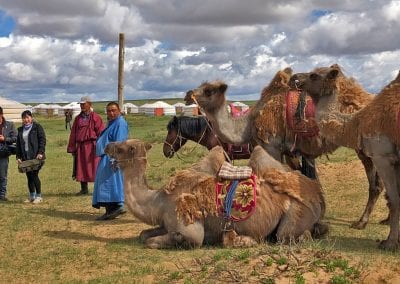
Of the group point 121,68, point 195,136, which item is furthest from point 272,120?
point 121,68

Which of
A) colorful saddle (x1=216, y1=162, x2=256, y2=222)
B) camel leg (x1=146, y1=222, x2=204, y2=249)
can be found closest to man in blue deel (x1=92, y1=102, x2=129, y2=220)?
camel leg (x1=146, y1=222, x2=204, y2=249)

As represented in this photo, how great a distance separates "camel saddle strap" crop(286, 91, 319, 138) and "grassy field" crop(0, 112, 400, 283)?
57.5 inches

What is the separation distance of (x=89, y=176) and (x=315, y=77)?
5.61 meters

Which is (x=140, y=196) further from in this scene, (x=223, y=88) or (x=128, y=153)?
(x=223, y=88)

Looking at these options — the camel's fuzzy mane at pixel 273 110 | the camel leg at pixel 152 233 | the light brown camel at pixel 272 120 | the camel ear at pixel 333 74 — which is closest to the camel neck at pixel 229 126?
the light brown camel at pixel 272 120

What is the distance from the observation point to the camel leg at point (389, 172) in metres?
6.68

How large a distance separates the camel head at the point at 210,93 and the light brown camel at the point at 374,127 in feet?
4.59

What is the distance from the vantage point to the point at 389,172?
6766mm

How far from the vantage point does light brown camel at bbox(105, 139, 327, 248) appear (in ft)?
21.7

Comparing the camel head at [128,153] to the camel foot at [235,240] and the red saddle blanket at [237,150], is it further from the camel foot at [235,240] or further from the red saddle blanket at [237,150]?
the red saddle blanket at [237,150]

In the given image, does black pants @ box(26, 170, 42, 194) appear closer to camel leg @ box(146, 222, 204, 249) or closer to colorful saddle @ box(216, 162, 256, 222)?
camel leg @ box(146, 222, 204, 249)

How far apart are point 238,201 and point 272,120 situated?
2.25m

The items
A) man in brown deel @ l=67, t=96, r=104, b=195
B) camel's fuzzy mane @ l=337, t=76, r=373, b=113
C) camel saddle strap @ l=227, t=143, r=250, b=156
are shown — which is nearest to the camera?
camel's fuzzy mane @ l=337, t=76, r=373, b=113

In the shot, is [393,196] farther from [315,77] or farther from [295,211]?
[315,77]
